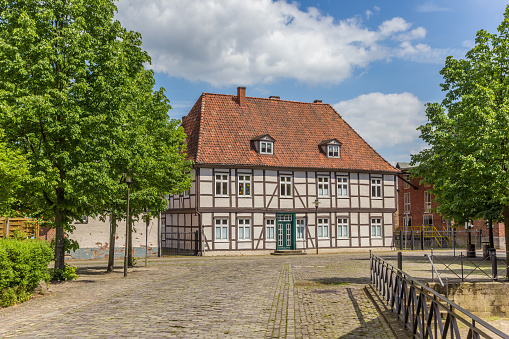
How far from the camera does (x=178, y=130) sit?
1109 inches

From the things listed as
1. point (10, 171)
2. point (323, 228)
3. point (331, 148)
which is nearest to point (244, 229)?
point (323, 228)

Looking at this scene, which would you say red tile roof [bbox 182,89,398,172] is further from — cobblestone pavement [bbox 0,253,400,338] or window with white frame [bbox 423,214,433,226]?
window with white frame [bbox 423,214,433,226]

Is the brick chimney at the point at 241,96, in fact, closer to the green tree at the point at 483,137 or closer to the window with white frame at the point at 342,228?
the window with white frame at the point at 342,228

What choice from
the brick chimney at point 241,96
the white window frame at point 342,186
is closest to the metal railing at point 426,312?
Answer: the white window frame at point 342,186

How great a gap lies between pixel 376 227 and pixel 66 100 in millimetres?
29671

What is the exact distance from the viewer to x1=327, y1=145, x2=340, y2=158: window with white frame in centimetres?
4116

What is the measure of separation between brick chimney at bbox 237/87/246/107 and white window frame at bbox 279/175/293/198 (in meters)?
6.77

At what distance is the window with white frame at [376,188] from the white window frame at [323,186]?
411cm

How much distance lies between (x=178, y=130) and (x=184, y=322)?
689 inches

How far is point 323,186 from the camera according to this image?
133 ft

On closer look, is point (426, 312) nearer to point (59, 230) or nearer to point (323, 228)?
point (59, 230)

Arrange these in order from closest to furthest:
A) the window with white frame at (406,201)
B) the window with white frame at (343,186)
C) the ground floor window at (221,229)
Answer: the ground floor window at (221,229)
the window with white frame at (343,186)
the window with white frame at (406,201)

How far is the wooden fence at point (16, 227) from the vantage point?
30.2m

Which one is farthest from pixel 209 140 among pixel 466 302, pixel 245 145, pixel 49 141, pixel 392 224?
pixel 466 302
